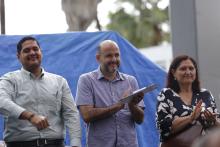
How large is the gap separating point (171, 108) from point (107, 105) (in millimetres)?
585

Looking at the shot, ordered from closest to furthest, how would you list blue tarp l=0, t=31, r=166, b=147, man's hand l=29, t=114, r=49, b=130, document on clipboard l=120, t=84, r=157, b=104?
man's hand l=29, t=114, r=49, b=130 < document on clipboard l=120, t=84, r=157, b=104 < blue tarp l=0, t=31, r=166, b=147

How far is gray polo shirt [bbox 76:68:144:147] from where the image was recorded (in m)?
4.73

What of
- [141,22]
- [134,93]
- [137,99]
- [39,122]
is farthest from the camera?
[141,22]

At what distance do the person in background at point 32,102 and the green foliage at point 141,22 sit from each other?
33639 millimetres

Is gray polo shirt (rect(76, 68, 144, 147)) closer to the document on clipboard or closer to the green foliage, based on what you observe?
the document on clipboard

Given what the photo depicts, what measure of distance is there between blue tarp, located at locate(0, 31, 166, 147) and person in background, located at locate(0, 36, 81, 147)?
1587 mm

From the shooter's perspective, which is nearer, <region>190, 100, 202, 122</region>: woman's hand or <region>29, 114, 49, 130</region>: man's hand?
<region>29, 114, 49, 130</region>: man's hand

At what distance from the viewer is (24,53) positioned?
4527 mm

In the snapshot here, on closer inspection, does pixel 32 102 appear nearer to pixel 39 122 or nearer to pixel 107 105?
pixel 39 122

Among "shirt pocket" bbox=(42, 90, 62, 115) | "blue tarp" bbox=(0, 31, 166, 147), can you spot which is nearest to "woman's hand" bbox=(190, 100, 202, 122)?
"shirt pocket" bbox=(42, 90, 62, 115)

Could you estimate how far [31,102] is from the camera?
177 inches

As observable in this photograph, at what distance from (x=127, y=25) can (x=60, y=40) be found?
3293cm

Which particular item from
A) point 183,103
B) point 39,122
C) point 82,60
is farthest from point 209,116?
point 82,60

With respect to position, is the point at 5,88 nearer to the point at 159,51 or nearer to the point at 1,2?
the point at 1,2
